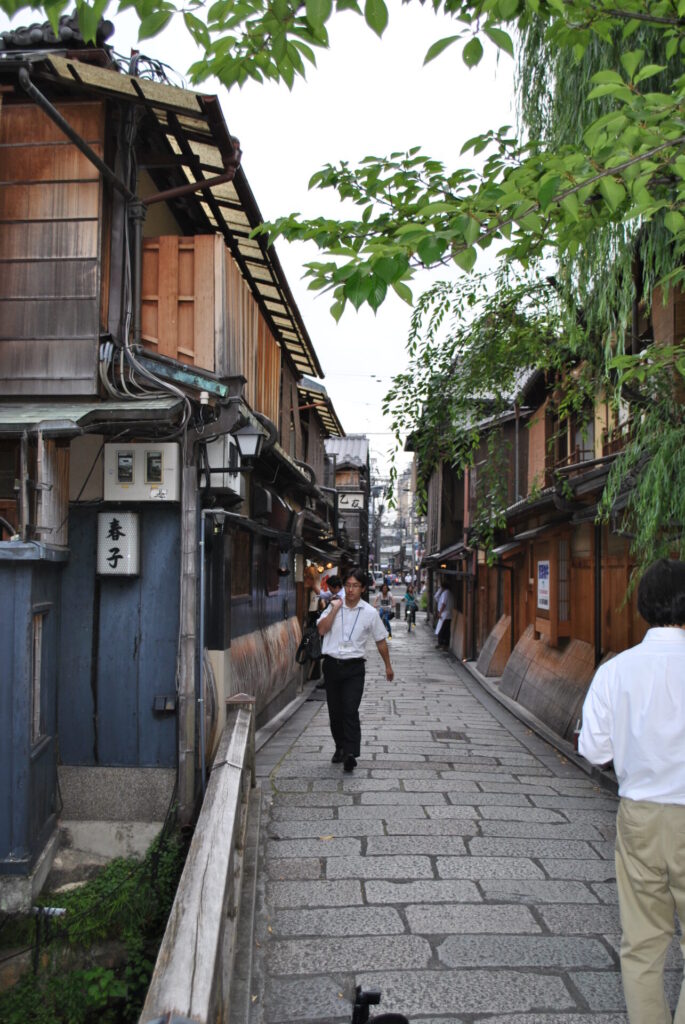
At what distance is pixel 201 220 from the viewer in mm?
11867

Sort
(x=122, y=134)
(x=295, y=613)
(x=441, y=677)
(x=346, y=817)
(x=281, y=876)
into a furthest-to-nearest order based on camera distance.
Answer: (x=441, y=677), (x=295, y=613), (x=122, y=134), (x=346, y=817), (x=281, y=876)

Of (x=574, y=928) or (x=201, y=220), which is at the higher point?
(x=201, y=220)

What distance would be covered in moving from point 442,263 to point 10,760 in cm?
589

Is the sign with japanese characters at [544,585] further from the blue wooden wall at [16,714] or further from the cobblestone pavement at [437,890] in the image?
the blue wooden wall at [16,714]

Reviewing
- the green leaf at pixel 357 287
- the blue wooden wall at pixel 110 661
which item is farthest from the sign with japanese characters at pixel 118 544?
the green leaf at pixel 357 287

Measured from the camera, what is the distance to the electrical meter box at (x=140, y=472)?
8977 mm

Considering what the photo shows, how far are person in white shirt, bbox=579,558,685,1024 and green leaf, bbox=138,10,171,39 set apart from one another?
3.64 m

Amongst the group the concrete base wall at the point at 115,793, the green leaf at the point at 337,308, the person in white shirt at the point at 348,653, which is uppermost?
the green leaf at the point at 337,308

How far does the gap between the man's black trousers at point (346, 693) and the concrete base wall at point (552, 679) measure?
4379 millimetres

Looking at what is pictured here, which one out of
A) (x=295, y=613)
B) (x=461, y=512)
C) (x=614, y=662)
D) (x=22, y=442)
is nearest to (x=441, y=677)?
(x=295, y=613)

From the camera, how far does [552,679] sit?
50.2 ft

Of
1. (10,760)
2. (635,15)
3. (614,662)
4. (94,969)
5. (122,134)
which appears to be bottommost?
(94,969)

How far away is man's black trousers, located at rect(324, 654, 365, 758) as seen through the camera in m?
9.43

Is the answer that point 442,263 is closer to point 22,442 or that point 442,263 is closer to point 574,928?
point 574,928
